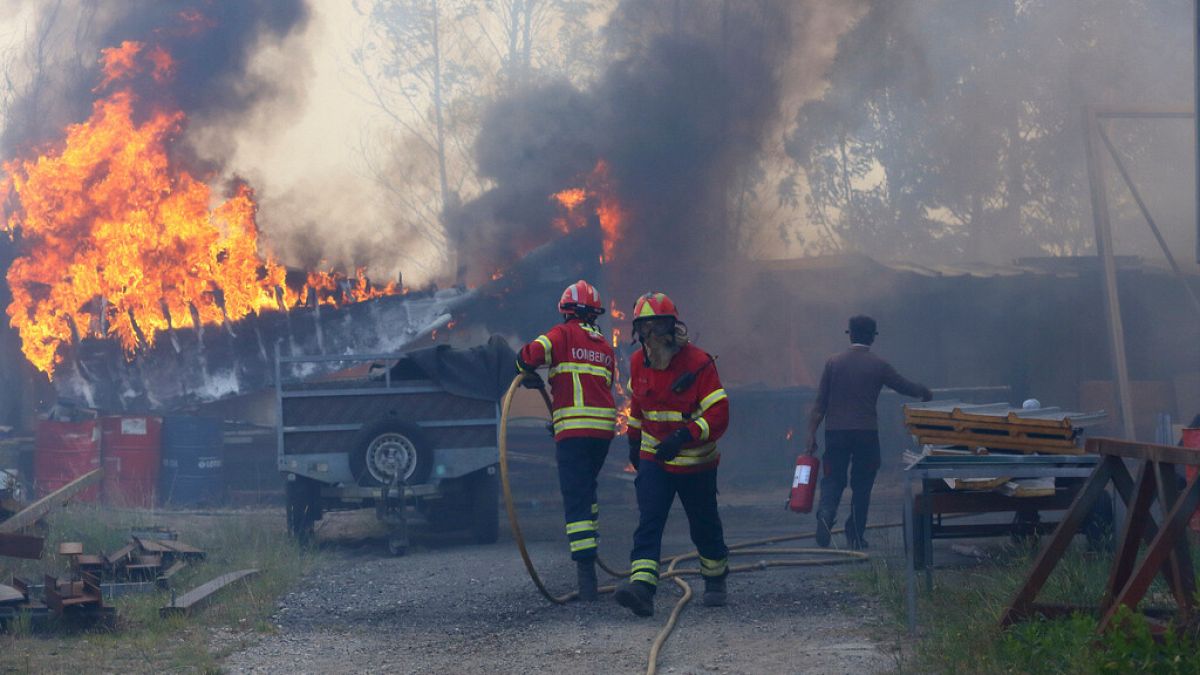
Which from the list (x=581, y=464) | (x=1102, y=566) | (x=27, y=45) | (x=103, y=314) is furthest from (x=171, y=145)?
(x=1102, y=566)

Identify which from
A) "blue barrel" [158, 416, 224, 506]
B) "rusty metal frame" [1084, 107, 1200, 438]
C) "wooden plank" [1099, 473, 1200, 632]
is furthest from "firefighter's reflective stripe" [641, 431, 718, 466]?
"rusty metal frame" [1084, 107, 1200, 438]

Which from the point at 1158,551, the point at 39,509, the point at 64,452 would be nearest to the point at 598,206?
the point at 64,452

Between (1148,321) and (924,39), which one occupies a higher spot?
(924,39)

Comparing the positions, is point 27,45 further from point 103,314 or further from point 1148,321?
point 1148,321

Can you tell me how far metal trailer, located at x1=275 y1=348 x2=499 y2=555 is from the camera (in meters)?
9.66

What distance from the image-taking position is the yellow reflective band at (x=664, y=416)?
6.43 m

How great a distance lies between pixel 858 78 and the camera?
19.7m

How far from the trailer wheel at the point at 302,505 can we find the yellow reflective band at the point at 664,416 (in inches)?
174

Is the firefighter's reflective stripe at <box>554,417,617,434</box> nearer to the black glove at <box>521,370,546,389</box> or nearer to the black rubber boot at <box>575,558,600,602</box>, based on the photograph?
the black glove at <box>521,370,546,389</box>

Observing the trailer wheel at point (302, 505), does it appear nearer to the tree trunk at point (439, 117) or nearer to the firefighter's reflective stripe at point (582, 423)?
the firefighter's reflective stripe at point (582, 423)

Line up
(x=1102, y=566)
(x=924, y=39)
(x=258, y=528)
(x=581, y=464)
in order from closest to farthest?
(x=1102, y=566), (x=581, y=464), (x=258, y=528), (x=924, y=39)

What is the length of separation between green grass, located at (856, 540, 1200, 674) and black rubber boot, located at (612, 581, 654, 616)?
1.29m

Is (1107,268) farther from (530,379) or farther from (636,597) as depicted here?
(636,597)

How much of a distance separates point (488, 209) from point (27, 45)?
9.16 meters
